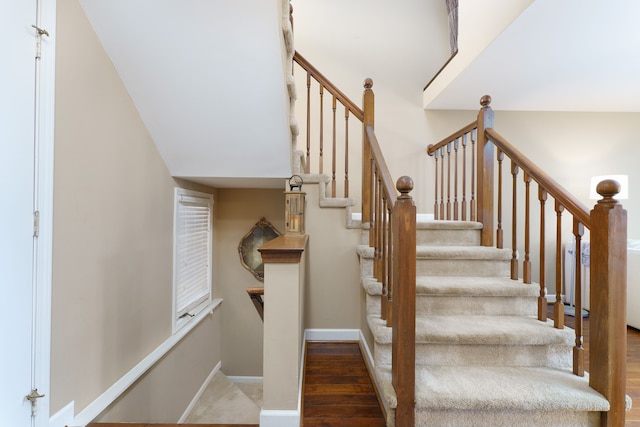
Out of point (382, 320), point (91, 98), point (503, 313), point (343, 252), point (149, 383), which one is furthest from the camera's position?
point (343, 252)

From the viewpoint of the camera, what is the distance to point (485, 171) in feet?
7.63

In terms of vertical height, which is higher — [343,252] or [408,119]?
[408,119]

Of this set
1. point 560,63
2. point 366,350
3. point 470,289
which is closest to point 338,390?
point 366,350

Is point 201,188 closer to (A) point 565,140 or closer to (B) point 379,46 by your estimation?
(B) point 379,46

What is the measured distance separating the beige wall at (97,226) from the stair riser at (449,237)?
2.09 m

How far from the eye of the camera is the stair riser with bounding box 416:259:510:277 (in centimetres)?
209

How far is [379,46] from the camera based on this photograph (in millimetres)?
3598

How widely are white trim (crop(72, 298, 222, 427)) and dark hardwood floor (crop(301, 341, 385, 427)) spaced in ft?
3.50

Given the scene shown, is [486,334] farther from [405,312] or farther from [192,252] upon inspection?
[192,252]

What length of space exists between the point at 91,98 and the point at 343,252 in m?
1.93

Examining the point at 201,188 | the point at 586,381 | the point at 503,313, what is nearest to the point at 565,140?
the point at 503,313

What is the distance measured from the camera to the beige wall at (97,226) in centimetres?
132

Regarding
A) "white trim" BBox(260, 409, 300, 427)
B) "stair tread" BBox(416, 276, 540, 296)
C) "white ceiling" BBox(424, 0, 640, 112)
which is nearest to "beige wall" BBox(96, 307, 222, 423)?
"white trim" BBox(260, 409, 300, 427)

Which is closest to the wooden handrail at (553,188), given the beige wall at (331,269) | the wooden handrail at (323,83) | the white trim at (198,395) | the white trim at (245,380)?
the wooden handrail at (323,83)
